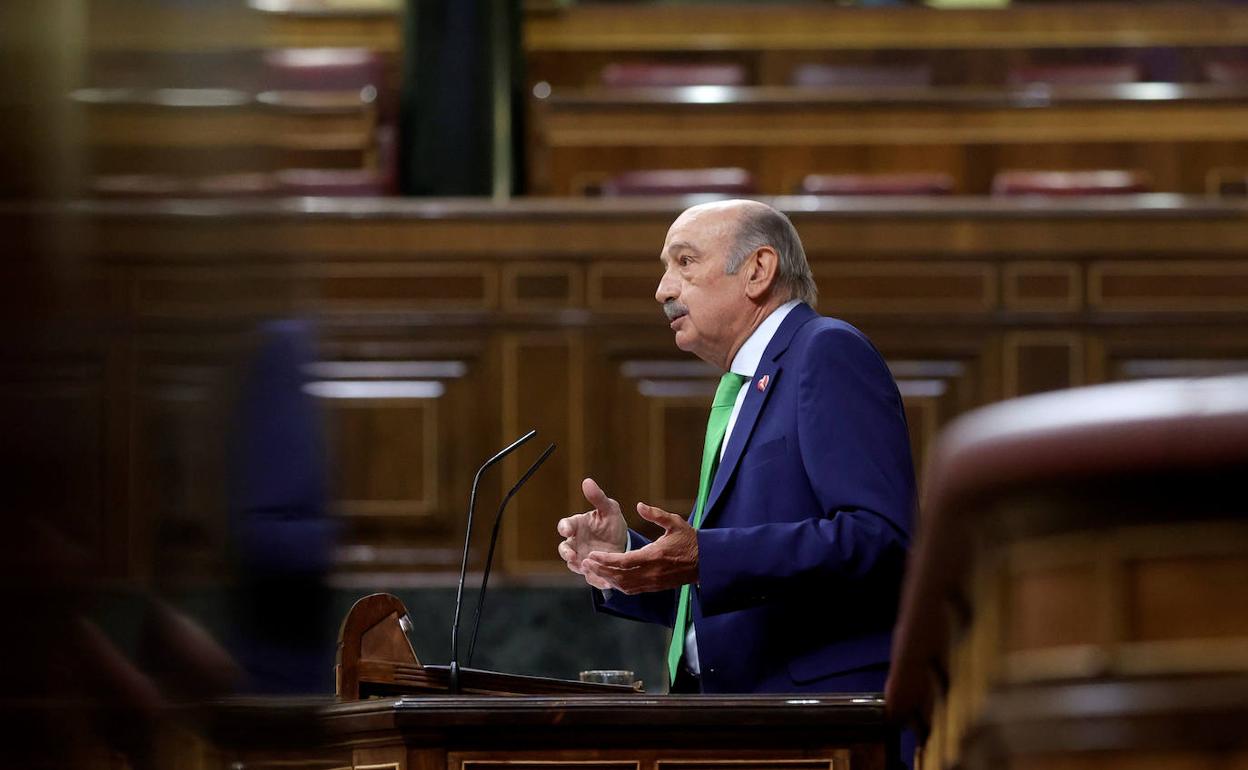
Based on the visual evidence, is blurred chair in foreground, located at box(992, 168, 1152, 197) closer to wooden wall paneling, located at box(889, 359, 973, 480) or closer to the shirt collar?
wooden wall paneling, located at box(889, 359, 973, 480)

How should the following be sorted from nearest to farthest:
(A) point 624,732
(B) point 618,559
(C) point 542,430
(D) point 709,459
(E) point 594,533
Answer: (A) point 624,732 < (B) point 618,559 < (E) point 594,533 < (D) point 709,459 < (C) point 542,430

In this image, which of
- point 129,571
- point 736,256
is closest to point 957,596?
point 129,571

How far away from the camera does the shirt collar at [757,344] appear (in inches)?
81.7

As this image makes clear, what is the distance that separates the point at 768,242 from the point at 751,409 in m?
0.27

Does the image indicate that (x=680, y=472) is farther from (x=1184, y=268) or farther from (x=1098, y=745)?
(x=1098, y=745)

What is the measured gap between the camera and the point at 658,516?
→ 166 centimetres

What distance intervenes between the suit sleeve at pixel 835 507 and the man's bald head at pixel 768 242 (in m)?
0.21

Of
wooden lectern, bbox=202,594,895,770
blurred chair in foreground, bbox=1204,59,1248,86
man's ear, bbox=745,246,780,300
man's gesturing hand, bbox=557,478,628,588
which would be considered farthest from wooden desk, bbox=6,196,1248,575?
wooden lectern, bbox=202,594,895,770

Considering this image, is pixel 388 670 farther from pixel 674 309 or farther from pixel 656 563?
pixel 674 309

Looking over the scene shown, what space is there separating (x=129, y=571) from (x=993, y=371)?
3.89m

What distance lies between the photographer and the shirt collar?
2076mm

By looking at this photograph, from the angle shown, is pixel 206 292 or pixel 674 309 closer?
pixel 206 292

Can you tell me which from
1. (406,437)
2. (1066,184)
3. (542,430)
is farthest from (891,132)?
(406,437)

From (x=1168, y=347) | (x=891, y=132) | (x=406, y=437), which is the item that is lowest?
(x=406, y=437)
